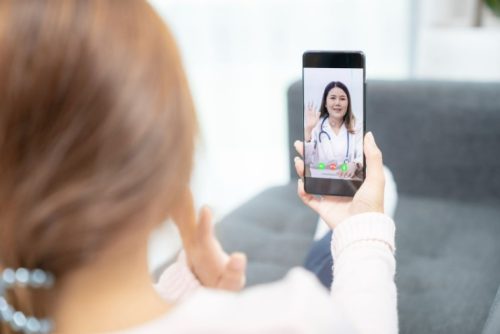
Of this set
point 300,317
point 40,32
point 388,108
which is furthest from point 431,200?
point 40,32

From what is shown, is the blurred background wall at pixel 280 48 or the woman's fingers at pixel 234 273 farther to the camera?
the blurred background wall at pixel 280 48

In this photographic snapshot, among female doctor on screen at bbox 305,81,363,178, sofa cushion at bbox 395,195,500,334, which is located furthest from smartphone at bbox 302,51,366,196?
sofa cushion at bbox 395,195,500,334

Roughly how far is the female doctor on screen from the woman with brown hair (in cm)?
20

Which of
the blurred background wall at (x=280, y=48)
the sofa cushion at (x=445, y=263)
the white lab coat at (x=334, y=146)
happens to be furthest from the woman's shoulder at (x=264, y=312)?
the blurred background wall at (x=280, y=48)

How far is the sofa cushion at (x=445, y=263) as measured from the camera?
0.81 m

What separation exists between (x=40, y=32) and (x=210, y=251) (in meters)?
0.26

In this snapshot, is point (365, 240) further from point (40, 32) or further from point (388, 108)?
point (388, 108)

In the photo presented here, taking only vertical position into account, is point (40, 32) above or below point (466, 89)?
above

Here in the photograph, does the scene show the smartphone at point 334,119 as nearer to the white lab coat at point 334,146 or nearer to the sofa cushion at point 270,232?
the white lab coat at point 334,146

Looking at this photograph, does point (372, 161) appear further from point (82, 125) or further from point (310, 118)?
point (82, 125)

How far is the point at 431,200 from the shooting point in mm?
1112

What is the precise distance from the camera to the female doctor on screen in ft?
1.90

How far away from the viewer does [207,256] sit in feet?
1.79

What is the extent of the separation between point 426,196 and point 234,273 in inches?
27.1
